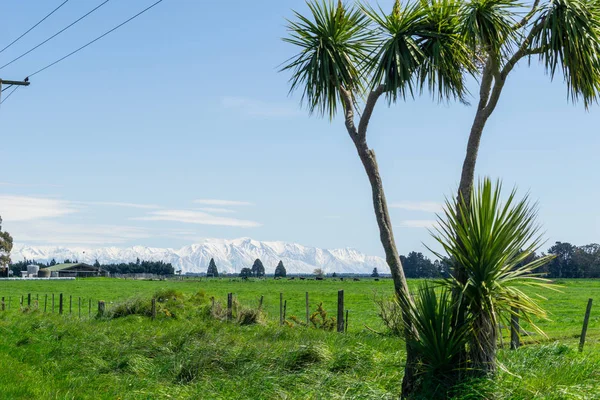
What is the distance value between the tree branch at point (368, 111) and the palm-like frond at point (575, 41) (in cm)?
296

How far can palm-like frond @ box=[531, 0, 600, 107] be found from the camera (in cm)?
1130

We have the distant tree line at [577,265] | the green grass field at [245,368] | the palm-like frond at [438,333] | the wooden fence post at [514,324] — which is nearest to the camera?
the wooden fence post at [514,324]

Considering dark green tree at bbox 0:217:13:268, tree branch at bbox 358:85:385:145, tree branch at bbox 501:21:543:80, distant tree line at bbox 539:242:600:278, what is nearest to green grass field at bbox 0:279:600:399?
tree branch at bbox 358:85:385:145

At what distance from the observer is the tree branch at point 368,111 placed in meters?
13.1

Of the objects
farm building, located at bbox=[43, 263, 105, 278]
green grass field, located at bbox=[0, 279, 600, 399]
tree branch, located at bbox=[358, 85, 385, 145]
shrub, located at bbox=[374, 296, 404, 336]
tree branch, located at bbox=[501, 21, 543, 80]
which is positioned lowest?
green grass field, located at bbox=[0, 279, 600, 399]

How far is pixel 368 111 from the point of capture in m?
13.2

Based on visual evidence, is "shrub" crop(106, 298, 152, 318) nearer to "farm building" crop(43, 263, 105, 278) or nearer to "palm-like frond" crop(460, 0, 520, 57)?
"palm-like frond" crop(460, 0, 520, 57)

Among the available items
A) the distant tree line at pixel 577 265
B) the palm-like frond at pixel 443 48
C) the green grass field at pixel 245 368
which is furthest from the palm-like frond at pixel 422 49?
the distant tree line at pixel 577 265

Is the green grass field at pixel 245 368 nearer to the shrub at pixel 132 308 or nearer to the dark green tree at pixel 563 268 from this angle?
the shrub at pixel 132 308

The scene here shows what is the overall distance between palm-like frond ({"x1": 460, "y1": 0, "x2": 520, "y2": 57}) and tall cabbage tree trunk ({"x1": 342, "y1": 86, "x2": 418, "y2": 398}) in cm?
207

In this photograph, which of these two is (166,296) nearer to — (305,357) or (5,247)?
(305,357)

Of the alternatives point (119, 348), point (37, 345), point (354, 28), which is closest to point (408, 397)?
point (354, 28)

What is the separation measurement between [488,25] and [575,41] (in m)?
1.41

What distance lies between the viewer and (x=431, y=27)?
41.8 feet
